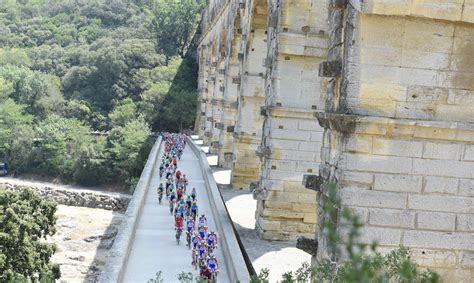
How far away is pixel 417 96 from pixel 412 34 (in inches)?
31.9

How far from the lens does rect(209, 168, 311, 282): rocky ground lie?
1162cm

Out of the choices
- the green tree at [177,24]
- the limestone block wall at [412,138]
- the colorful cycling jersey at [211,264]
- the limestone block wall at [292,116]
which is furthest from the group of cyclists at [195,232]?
the green tree at [177,24]

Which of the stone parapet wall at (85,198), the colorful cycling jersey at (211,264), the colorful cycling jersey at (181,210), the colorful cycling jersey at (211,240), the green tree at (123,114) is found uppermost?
the green tree at (123,114)

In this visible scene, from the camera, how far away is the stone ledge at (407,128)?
6898 mm

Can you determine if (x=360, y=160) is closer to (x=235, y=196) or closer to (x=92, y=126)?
(x=235, y=196)

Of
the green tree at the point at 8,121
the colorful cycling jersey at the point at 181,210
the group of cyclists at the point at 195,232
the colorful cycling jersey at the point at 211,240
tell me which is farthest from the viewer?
the green tree at the point at 8,121

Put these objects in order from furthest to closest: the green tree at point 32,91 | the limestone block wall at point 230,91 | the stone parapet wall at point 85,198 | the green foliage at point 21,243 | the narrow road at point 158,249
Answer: the green tree at point 32,91 < the stone parapet wall at point 85,198 < the limestone block wall at point 230,91 < the green foliage at point 21,243 < the narrow road at point 158,249

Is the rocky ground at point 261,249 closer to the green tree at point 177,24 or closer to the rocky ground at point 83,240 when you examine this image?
the rocky ground at point 83,240

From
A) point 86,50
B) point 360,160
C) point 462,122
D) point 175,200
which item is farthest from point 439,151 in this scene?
point 86,50

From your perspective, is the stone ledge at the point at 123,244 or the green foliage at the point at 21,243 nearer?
the stone ledge at the point at 123,244

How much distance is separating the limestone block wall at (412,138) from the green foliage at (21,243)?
10.6 m

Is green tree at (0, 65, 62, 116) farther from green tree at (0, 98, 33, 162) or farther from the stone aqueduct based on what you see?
the stone aqueduct

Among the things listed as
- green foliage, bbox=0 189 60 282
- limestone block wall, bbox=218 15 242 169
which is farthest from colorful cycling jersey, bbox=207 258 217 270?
limestone block wall, bbox=218 15 242 169

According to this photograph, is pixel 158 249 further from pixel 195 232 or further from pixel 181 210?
pixel 181 210
